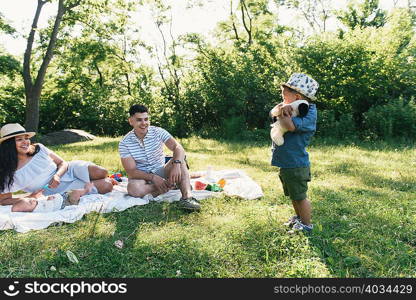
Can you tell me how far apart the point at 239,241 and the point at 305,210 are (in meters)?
0.69

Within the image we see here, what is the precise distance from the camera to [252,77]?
39.4 feet

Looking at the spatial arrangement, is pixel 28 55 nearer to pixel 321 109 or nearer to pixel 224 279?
pixel 321 109

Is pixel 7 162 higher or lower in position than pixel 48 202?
higher

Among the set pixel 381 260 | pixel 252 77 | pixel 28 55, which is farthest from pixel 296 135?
pixel 28 55

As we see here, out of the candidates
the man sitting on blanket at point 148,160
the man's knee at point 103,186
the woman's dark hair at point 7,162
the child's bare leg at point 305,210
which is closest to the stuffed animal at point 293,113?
the child's bare leg at point 305,210

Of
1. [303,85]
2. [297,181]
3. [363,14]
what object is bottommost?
[297,181]

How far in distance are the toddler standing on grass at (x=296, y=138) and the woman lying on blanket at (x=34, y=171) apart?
263 centimetres

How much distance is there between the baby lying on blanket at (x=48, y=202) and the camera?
171 inches

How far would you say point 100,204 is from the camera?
178 inches

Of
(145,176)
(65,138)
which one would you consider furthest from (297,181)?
(65,138)

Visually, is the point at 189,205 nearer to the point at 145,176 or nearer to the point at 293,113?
the point at 145,176

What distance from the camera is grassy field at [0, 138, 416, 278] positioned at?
2947mm

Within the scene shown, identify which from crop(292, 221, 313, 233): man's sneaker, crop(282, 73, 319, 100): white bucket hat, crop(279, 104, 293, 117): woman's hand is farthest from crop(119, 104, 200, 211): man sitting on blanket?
crop(282, 73, 319, 100): white bucket hat

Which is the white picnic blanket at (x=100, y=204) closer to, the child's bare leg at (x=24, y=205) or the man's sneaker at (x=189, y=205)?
the child's bare leg at (x=24, y=205)
